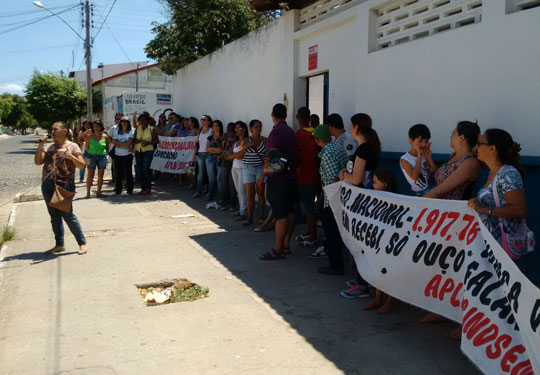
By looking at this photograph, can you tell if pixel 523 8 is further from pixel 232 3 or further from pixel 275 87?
pixel 232 3

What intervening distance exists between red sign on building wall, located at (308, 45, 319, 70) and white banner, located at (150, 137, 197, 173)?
429 cm

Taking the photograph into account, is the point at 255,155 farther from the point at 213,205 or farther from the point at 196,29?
the point at 196,29

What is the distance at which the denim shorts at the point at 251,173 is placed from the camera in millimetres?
8273

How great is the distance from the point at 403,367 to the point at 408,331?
659mm

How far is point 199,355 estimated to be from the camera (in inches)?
147

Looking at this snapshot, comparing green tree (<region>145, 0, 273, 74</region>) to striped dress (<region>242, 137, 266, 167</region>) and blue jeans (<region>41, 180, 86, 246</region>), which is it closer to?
striped dress (<region>242, 137, 266, 167</region>)

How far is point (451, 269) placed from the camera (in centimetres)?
369

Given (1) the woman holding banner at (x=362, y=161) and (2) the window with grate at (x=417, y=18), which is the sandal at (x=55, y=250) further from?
(2) the window with grate at (x=417, y=18)

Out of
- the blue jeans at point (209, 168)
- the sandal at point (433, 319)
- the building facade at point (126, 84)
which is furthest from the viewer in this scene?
the building facade at point (126, 84)

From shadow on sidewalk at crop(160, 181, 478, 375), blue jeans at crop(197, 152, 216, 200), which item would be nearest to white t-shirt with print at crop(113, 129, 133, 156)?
blue jeans at crop(197, 152, 216, 200)

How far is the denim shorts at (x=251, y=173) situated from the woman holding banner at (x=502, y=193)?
4955 mm

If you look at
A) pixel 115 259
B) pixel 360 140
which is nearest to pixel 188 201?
pixel 115 259

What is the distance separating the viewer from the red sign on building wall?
814cm

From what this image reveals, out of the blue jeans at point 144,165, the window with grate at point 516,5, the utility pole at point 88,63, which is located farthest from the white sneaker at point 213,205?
the utility pole at point 88,63
